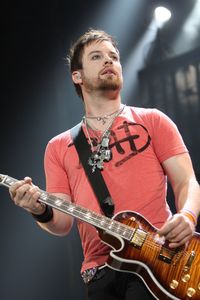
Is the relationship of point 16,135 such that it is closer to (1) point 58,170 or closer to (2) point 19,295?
(2) point 19,295

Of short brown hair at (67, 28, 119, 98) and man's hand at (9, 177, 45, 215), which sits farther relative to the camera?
short brown hair at (67, 28, 119, 98)

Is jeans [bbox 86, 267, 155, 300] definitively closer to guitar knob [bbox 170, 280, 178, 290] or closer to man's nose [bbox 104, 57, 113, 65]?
guitar knob [bbox 170, 280, 178, 290]

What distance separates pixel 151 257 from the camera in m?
1.77

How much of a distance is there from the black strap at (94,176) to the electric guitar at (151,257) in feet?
0.39

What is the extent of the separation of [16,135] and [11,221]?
2.57 ft

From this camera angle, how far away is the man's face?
242 centimetres

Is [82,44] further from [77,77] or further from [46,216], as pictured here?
[46,216]

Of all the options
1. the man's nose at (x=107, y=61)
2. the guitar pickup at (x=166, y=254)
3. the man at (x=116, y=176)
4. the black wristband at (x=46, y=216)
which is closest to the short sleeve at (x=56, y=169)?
the man at (x=116, y=176)

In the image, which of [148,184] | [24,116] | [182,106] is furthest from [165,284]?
[24,116]

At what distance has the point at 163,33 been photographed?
166 inches

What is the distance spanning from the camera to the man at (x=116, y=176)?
187 centimetres

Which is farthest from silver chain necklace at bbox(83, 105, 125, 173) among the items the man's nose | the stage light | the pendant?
the stage light

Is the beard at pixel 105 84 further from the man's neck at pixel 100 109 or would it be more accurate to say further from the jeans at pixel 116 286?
the jeans at pixel 116 286

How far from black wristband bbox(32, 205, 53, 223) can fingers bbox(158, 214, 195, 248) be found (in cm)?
59
